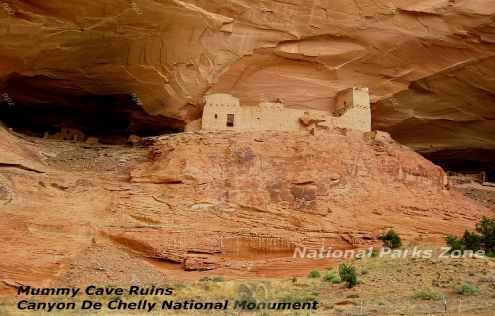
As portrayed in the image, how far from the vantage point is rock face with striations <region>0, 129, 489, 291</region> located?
17672 millimetres

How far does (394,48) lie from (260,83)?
188 inches

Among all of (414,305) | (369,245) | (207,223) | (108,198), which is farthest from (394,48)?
(414,305)

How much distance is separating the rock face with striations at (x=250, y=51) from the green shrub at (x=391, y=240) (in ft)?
22.1

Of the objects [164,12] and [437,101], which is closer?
[164,12]

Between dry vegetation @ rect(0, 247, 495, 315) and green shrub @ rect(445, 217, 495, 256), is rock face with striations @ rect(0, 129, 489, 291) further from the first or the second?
green shrub @ rect(445, 217, 495, 256)

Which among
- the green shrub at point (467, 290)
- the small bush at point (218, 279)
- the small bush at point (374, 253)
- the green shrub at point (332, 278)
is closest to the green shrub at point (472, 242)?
the small bush at point (374, 253)

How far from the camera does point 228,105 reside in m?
22.3

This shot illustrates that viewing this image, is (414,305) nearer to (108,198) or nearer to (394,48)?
(108,198)

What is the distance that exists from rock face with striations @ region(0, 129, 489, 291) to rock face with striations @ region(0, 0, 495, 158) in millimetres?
2360

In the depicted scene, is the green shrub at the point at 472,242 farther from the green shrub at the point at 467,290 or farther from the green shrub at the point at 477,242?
the green shrub at the point at 467,290

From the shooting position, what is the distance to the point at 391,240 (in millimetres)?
19000

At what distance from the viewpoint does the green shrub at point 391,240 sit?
742 inches

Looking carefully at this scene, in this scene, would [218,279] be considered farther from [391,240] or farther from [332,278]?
[391,240]

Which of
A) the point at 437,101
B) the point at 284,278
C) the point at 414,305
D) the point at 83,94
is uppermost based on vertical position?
the point at 437,101
